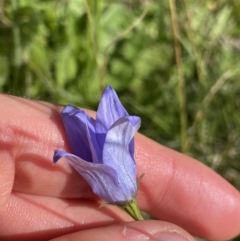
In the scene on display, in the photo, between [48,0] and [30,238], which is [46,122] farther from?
[48,0]

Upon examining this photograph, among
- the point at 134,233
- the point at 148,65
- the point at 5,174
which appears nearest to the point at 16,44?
the point at 148,65

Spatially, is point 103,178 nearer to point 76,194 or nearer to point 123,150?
point 123,150

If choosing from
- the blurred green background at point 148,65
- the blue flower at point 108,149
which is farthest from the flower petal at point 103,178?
the blurred green background at point 148,65

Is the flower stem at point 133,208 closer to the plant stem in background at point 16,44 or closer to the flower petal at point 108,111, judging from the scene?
the flower petal at point 108,111

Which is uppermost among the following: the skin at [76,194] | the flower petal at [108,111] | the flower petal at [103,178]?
the flower petal at [108,111]

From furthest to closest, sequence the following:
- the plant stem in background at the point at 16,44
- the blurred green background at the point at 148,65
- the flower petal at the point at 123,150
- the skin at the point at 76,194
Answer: the blurred green background at the point at 148,65, the plant stem in background at the point at 16,44, the skin at the point at 76,194, the flower petal at the point at 123,150

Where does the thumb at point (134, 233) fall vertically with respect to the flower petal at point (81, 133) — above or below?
below

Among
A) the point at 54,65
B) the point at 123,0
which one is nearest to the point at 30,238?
the point at 54,65
